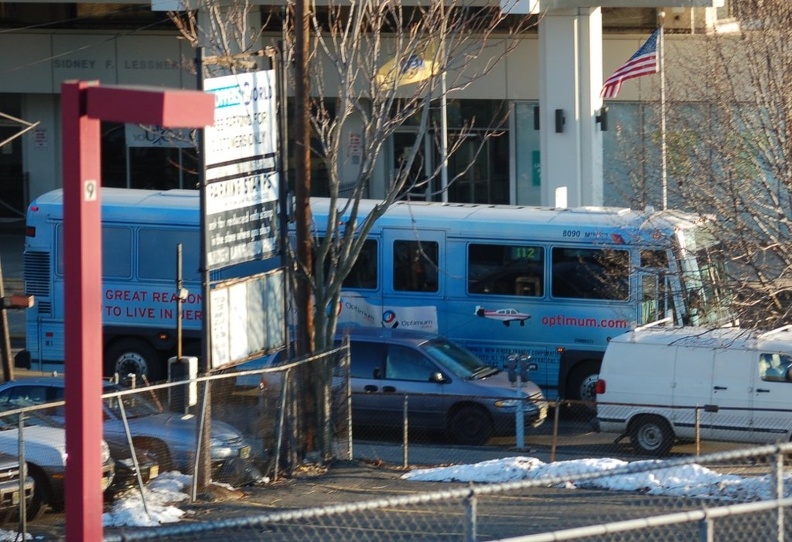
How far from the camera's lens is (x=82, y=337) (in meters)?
5.30

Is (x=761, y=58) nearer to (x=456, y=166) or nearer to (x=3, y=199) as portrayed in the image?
A: (x=456, y=166)

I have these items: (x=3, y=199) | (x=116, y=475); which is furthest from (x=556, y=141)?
(x=3, y=199)

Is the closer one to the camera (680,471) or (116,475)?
(116,475)

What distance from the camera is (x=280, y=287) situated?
1375 cm

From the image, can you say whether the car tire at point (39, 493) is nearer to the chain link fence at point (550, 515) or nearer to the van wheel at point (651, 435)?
the chain link fence at point (550, 515)

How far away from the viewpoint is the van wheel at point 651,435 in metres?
14.8

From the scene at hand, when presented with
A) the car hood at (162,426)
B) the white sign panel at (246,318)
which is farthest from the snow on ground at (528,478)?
the white sign panel at (246,318)

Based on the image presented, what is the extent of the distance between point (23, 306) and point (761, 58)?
995 cm

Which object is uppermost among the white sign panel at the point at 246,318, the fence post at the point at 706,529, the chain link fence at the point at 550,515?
the white sign panel at the point at 246,318

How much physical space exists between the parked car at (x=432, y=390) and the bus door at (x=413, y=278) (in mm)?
1905

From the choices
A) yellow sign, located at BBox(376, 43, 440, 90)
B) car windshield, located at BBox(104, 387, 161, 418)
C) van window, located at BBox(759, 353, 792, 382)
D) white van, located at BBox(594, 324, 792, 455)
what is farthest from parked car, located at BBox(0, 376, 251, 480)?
van window, located at BBox(759, 353, 792, 382)

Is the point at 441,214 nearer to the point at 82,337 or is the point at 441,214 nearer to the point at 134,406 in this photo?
the point at 134,406

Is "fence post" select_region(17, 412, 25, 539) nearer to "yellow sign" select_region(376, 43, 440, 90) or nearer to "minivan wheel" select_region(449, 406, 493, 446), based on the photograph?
"yellow sign" select_region(376, 43, 440, 90)

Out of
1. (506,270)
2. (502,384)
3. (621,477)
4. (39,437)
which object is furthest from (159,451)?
(506,270)
